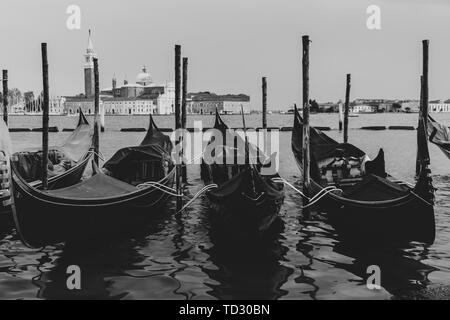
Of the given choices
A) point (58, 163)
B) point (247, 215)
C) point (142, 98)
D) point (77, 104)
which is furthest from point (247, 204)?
point (77, 104)

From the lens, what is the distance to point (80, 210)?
938 cm

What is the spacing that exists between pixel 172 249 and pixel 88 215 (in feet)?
5.35

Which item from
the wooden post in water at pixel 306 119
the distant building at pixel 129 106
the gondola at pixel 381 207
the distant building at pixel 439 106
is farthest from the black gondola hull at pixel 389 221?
the distant building at pixel 439 106

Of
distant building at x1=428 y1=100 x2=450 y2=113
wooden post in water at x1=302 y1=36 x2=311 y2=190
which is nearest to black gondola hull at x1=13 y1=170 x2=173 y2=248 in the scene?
wooden post in water at x1=302 y1=36 x2=311 y2=190

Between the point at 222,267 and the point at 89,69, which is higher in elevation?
the point at 89,69

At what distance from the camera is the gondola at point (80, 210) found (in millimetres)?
8648

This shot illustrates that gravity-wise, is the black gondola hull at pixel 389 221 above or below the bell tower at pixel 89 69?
below

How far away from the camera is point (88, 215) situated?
31.2ft

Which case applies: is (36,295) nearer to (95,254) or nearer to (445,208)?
(95,254)

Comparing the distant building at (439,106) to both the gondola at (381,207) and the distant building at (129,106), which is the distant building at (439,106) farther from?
the gondola at (381,207)

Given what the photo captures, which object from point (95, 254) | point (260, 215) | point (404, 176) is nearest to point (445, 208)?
point (260, 215)

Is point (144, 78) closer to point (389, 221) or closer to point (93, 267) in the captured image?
point (389, 221)

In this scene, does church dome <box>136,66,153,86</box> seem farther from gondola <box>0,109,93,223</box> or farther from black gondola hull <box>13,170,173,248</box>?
black gondola hull <box>13,170,173,248</box>

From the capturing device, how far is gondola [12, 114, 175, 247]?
8648 millimetres
